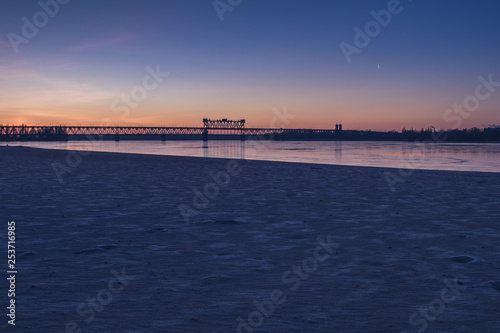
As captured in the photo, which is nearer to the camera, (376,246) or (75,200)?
(376,246)

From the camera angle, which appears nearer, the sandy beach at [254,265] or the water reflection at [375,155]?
the sandy beach at [254,265]

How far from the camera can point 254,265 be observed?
6.50m

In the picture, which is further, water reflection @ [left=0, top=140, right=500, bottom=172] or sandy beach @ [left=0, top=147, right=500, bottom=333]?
water reflection @ [left=0, top=140, right=500, bottom=172]

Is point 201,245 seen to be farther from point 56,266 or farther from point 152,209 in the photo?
point 152,209

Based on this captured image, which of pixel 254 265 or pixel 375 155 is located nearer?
pixel 254 265

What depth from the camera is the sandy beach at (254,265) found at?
→ 4.54 meters

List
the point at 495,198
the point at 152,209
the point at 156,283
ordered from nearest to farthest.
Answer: the point at 156,283
the point at 152,209
the point at 495,198

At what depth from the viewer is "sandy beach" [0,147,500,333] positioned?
454cm

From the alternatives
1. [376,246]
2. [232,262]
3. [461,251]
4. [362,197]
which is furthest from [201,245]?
[362,197]

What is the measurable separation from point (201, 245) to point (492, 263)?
15.0ft

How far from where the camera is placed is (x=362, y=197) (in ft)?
47.9

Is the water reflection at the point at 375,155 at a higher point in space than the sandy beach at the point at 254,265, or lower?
higher

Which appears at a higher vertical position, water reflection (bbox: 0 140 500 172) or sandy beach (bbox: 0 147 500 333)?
water reflection (bbox: 0 140 500 172)

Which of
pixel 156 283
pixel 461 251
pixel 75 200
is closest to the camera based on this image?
pixel 156 283
